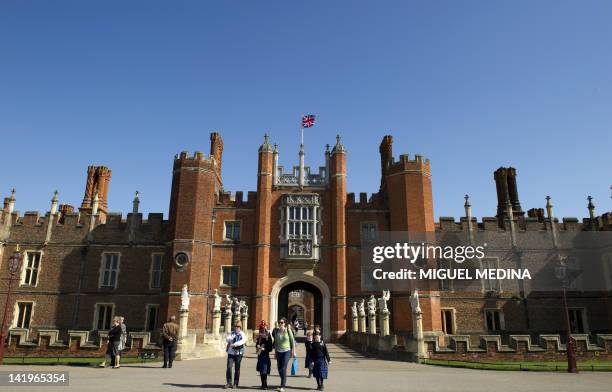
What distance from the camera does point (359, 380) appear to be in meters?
11.6

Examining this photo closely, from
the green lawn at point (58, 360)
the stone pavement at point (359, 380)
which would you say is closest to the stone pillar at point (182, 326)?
the green lawn at point (58, 360)

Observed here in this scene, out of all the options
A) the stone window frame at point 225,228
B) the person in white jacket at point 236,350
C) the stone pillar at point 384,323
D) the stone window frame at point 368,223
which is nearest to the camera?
the person in white jacket at point 236,350

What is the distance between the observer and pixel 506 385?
11.0 meters

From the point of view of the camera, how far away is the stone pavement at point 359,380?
10.1 m

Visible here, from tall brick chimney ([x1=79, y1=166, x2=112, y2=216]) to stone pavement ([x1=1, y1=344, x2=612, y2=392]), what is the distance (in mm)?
22487

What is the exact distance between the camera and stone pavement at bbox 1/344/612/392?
33.1ft

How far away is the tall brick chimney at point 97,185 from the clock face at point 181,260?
32.1 feet

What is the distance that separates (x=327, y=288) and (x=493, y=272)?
11722 mm

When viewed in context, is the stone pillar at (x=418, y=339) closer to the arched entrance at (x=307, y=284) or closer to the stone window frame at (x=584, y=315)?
the arched entrance at (x=307, y=284)

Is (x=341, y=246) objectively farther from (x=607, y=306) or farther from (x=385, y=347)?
(x=607, y=306)

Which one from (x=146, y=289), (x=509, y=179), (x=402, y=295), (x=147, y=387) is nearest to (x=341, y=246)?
(x=402, y=295)

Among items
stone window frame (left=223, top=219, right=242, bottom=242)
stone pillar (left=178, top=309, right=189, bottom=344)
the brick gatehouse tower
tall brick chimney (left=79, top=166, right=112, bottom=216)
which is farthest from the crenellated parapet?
tall brick chimney (left=79, top=166, right=112, bottom=216)

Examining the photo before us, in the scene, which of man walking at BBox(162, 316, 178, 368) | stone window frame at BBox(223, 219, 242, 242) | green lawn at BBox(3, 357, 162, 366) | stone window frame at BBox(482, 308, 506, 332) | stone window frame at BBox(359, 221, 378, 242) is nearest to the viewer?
man walking at BBox(162, 316, 178, 368)

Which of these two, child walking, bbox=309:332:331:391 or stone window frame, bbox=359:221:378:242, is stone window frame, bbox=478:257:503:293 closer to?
stone window frame, bbox=359:221:378:242
